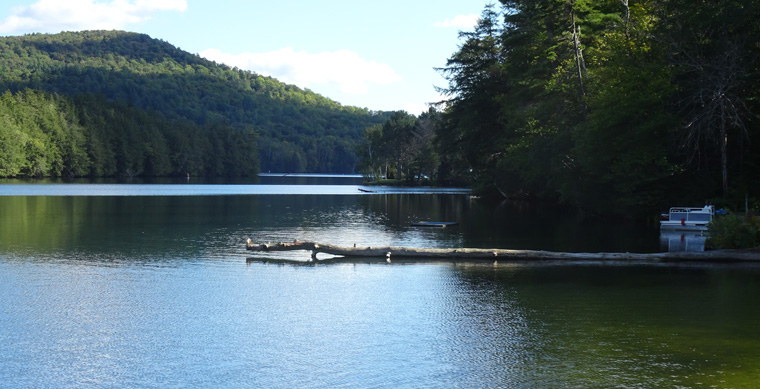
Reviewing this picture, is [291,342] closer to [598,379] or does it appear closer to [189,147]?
[598,379]

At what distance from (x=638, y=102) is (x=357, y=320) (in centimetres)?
2694

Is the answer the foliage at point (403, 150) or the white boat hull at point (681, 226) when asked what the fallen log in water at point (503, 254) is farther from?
the foliage at point (403, 150)

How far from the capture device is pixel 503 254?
83.5 feet

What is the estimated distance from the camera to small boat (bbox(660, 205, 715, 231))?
35378mm

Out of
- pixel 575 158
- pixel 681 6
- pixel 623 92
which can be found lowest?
pixel 575 158

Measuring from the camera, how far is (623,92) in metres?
39.4

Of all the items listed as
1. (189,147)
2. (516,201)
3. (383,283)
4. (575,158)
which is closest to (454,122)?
(516,201)

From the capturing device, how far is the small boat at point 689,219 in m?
35.4

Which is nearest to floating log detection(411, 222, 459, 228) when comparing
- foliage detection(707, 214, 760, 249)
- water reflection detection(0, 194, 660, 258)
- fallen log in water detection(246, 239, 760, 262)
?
water reflection detection(0, 194, 660, 258)

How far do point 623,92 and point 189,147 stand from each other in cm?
14667

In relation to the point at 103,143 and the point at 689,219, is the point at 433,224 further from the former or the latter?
the point at 103,143

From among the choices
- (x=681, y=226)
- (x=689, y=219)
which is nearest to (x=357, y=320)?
(x=681, y=226)

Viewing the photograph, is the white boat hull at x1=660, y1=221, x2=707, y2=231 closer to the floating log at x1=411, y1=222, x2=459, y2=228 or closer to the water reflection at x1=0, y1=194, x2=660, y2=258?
the water reflection at x1=0, y1=194, x2=660, y2=258

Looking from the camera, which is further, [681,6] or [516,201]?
[516,201]
